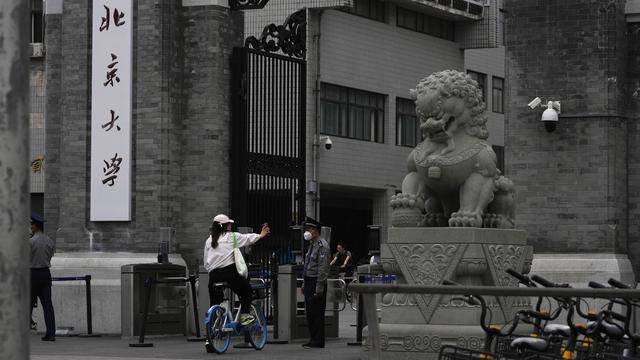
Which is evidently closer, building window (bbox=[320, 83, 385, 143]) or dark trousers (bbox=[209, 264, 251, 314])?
dark trousers (bbox=[209, 264, 251, 314])

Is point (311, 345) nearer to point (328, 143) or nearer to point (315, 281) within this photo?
point (315, 281)

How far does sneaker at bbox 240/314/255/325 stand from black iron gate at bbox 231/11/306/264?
4370 mm

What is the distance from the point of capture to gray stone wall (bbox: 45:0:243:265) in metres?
24.4

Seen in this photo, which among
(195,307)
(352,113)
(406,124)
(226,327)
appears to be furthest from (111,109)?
(406,124)

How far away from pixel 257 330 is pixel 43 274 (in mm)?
3642

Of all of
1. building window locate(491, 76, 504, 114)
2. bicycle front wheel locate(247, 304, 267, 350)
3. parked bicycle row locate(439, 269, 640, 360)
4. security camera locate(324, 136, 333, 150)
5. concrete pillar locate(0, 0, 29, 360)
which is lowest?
bicycle front wheel locate(247, 304, 267, 350)

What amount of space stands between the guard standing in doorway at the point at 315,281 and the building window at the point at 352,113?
27976 millimetres

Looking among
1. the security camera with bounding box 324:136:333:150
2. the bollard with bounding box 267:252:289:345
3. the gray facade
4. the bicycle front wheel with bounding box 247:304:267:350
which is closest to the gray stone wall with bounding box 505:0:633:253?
the gray facade

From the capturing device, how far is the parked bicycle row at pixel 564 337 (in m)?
10.6

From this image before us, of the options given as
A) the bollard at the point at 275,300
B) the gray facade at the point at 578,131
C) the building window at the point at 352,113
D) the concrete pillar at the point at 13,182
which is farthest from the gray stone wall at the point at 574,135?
the building window at the point at 352,113

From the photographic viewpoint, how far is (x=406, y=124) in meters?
54.3

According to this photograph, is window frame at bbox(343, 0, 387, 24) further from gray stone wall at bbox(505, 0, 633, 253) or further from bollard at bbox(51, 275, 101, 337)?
bollard at bbox(51, 275, 101, 337)

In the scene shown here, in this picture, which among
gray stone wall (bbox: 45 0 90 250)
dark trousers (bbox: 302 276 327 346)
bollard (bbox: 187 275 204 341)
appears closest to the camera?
dark trousers (bbox: 302 276 327 346)

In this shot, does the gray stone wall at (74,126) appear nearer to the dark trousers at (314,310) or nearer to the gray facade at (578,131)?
the dark trousers at (314,310)
